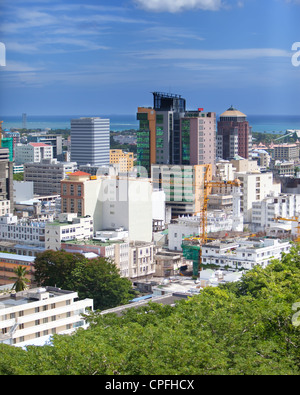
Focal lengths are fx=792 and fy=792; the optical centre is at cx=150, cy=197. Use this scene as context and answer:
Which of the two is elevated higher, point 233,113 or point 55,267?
point 233,113

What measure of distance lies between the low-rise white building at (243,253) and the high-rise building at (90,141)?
13712 millimetres

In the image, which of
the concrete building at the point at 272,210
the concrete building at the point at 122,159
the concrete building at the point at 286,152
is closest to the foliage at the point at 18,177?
the concrete building at the point at 122,159

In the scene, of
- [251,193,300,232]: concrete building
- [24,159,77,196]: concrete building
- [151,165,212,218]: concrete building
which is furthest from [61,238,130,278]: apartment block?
[24,159,77,196]: concrete building

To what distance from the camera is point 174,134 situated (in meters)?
15.4

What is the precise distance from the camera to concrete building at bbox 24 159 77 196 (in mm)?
18250

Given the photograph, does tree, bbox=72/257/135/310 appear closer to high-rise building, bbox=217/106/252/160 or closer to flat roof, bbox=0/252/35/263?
flat roof, bbox=0/252/35/263

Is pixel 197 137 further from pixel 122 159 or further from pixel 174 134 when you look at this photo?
pixel 122 159

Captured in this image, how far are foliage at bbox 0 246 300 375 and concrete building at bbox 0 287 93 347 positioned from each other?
1115 millimetres

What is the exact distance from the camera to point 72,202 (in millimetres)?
11695

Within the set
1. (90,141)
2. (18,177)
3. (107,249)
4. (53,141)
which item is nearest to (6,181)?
(107,249)

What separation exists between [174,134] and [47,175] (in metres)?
4.20
